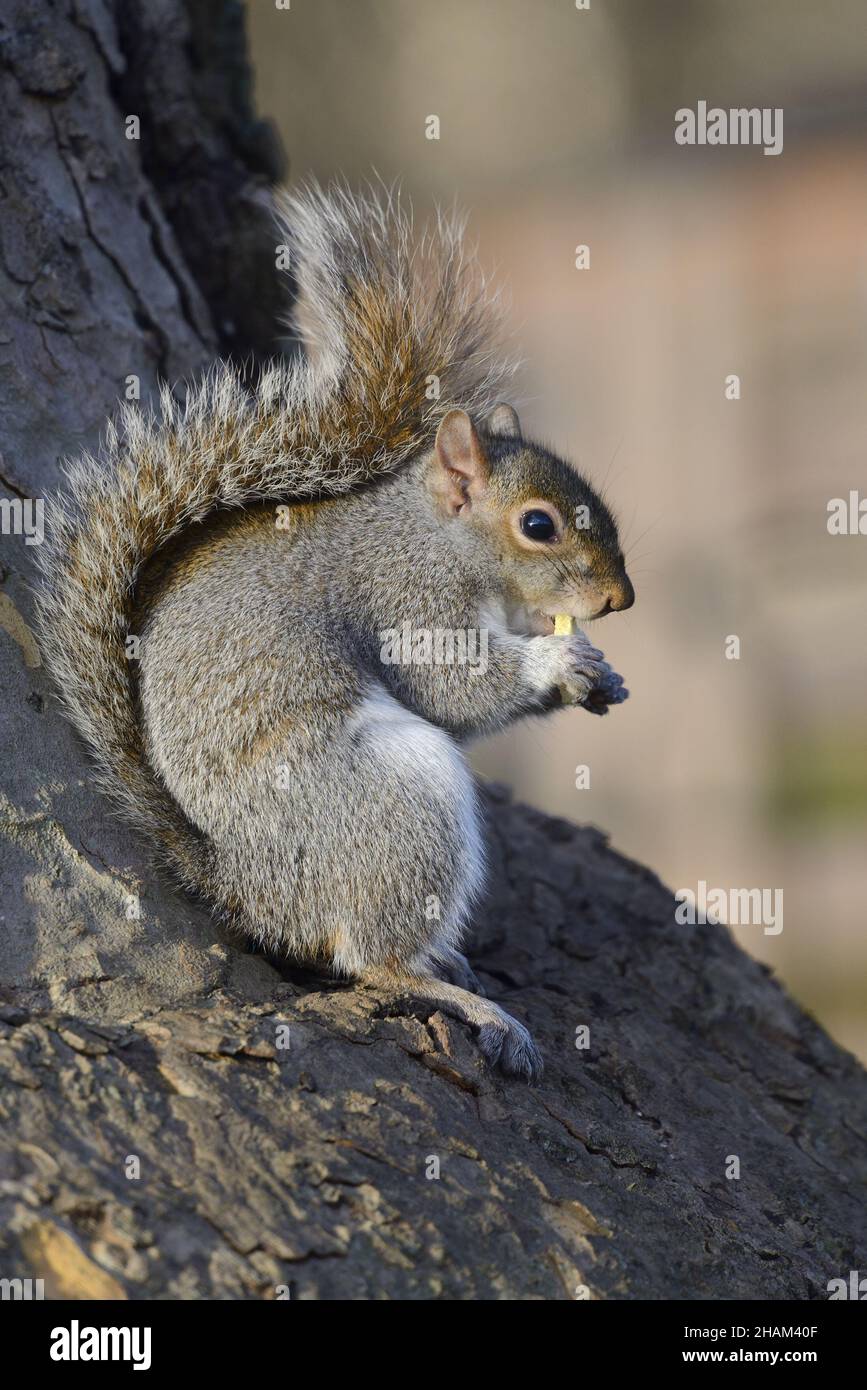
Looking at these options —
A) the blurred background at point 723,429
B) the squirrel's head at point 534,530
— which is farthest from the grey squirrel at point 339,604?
the blurred background at point 723,429

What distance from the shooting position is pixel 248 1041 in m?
1.82

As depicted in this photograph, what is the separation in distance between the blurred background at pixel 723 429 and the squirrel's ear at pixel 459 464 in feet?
10.6

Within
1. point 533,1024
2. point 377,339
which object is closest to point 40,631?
point 377,339

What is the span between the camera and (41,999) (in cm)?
187

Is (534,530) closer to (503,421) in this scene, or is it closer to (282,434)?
(503,421)

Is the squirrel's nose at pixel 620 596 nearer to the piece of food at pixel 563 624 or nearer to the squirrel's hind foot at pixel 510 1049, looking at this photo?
the piece of food at pixel 563 624

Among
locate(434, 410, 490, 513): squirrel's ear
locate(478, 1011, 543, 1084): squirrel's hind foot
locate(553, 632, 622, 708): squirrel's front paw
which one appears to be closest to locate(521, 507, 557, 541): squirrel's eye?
locate(434, 410, 490, 513): squirrel's ear

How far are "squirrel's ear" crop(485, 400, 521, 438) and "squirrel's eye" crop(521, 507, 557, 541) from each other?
26 centimetres

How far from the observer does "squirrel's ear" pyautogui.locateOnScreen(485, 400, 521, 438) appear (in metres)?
2.67

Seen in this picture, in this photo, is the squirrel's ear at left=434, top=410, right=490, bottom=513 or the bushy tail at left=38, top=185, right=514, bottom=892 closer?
the bushy tail at left=38, top=185, right=514, bottom=892

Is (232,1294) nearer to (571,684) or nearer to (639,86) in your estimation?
(571,684)

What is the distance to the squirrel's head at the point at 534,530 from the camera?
250cm

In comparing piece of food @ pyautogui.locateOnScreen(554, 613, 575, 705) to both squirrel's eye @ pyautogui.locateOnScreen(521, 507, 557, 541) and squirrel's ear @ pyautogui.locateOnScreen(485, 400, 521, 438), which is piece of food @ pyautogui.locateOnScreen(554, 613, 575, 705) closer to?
squirrel's eye @ pyautogui.locateOnScreen(521, 507, 557, 541)
